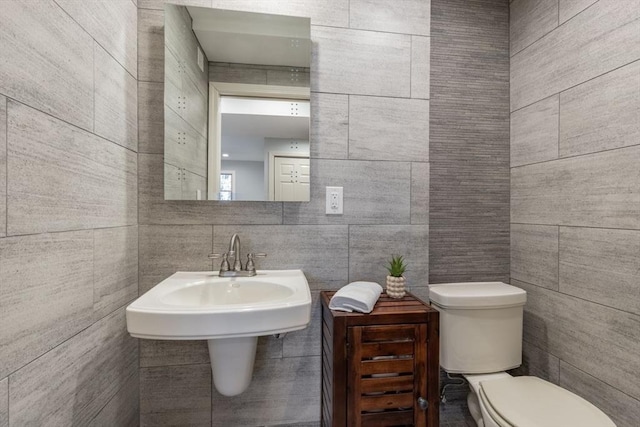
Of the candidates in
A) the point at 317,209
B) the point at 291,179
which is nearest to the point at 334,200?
the point at 317,209

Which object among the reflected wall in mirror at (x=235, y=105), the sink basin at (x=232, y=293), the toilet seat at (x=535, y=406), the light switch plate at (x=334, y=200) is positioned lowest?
the toilet seat at (x=535, y=406)

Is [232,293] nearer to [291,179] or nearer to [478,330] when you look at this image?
[291,179]

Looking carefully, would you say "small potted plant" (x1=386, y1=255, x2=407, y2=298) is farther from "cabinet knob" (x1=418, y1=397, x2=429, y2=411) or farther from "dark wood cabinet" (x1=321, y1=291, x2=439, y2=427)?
"cabinet knob" (x1=418, y1=397, x2=429, y2=411)

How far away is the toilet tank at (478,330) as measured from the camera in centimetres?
144

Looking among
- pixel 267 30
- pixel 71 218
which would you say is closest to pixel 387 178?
pixel 267 30

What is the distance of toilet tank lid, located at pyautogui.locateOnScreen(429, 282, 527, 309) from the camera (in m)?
1.43

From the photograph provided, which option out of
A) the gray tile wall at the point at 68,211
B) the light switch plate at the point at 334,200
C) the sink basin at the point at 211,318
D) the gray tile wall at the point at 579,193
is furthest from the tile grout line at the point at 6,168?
the gray tile wall at the point at 579,193

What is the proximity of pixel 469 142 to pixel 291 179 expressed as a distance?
106cm

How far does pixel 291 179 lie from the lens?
55.7 inches

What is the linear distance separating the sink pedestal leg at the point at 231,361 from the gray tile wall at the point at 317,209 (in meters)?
0.21

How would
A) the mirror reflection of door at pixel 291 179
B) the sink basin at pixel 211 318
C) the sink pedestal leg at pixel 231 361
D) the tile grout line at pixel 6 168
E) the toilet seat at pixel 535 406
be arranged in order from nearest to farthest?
the tile grout line at pixel 6 168
the sink basin at pixel 211 318
the toilet seat at pixel 535 406
the sink pedestal leg at pixel 231 361
the mirror reflection of door at pixel 291 179

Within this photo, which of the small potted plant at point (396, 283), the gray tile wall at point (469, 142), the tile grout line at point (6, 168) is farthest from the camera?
the gray tile wall at point (469, 142)

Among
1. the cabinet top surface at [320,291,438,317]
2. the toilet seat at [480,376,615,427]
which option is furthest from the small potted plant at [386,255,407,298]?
the toilet seat at [480,376,615,427]

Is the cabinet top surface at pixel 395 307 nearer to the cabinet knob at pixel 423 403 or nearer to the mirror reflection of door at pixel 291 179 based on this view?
the cabinet knob at pixel 423 403
